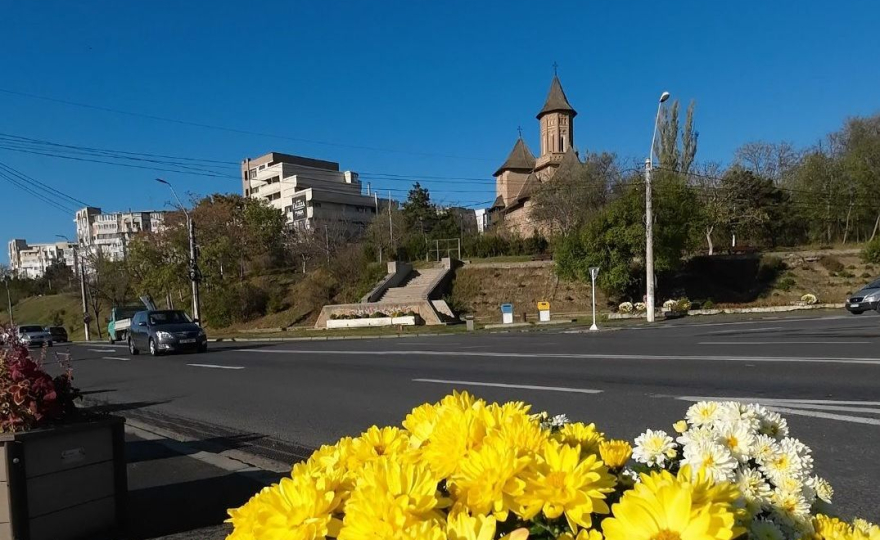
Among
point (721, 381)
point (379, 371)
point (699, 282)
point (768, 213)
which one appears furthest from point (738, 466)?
point (768, 213)

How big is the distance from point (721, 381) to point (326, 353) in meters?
12.5

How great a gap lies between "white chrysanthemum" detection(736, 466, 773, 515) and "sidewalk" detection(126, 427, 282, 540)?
355 cm

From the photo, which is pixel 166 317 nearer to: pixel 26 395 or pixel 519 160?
pixel 26 395

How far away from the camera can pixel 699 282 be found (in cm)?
3731

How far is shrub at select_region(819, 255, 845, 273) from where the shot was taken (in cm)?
3656

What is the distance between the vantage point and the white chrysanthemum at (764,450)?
6.05ft

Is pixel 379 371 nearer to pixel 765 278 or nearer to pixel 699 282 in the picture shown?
pixel 699 282

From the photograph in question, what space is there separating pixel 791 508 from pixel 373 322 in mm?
31875

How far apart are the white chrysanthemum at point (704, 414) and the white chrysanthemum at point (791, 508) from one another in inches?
15.0

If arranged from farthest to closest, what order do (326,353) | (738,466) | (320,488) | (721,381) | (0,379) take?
(326,353)
(721,381)
(0,379)
(738,466)
(320,488)

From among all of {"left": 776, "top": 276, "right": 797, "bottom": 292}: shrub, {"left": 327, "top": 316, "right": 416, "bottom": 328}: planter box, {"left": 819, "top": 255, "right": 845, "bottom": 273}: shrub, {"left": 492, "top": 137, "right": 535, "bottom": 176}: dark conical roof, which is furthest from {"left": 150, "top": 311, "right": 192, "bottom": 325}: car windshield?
{"left": 492, "top": 137, "right": 535, "bottom": 176}: dark conical roof

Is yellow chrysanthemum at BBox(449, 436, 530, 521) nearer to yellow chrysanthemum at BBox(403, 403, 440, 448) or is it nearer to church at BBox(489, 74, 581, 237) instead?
yellow chrysanthemum at BBox(403, 403, 440, 448)

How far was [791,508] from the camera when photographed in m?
1.66

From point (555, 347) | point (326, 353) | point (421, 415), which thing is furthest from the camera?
point (326, 353)
